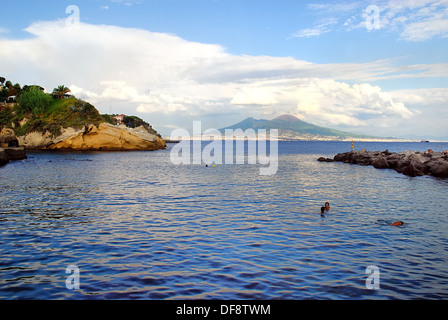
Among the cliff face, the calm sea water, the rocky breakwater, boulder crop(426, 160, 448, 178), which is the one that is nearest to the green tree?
the cliff face

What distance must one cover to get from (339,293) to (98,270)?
7.94 metres

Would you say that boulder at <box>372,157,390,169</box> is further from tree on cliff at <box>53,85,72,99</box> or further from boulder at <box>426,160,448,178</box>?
tree on cliff at <box>53,85,72,99</box>

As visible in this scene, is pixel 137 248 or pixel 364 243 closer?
pixel 137 248

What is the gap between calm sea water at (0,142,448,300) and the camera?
1077 cm

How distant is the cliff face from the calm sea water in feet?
230

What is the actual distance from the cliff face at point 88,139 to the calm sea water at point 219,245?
230ft

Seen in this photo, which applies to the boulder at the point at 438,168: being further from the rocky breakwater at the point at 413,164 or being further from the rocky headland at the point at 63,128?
the rocky headland at the point at 63,128

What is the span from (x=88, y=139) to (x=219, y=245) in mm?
91351

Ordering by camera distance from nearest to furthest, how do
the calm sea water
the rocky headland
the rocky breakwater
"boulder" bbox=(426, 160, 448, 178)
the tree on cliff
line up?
the calm sea water < "boulder" bbox=(426, 160, 448, 178) < the rocky breakwater < the rocky headland < the tree on cliff

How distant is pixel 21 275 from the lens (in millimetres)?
11664

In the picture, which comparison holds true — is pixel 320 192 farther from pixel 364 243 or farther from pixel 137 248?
pixel 137 248

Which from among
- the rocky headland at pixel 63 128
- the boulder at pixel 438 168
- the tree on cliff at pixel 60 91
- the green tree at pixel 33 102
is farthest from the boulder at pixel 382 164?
the tree on cliff at pixel 60 91

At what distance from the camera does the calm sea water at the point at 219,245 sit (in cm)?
1077
